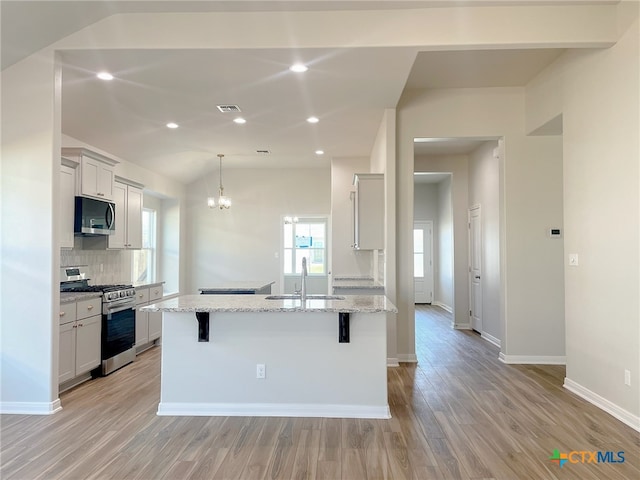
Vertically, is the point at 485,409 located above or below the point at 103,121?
below

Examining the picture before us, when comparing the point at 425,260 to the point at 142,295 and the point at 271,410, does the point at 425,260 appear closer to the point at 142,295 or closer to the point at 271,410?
the point at 142,295

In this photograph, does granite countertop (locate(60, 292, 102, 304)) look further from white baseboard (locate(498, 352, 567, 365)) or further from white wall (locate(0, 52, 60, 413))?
white baseboard (locate(498, 352, 567, 365))

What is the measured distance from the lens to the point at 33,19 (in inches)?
118

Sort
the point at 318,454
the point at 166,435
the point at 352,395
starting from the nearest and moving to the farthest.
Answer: the point at 318,454 < the point at 166,435 < the point at 352,395

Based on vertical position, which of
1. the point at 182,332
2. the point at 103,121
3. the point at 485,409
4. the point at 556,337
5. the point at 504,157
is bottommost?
the point at 485,409

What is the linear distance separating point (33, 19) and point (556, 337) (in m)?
5.82

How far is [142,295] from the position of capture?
5.30 metres

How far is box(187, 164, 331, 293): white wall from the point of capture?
8148 millimetres

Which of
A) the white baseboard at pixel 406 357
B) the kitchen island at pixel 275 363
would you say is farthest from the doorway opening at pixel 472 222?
the kitchen island at pixel 275 363

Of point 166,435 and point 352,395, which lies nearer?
point 166,435

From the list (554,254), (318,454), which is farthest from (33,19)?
(554,254)

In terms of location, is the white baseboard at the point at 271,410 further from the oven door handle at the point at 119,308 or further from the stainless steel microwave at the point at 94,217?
the stainless steel microwave at the point at 94,217

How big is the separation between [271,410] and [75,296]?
226 centimetres

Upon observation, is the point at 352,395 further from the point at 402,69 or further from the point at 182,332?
the point at 402,69
